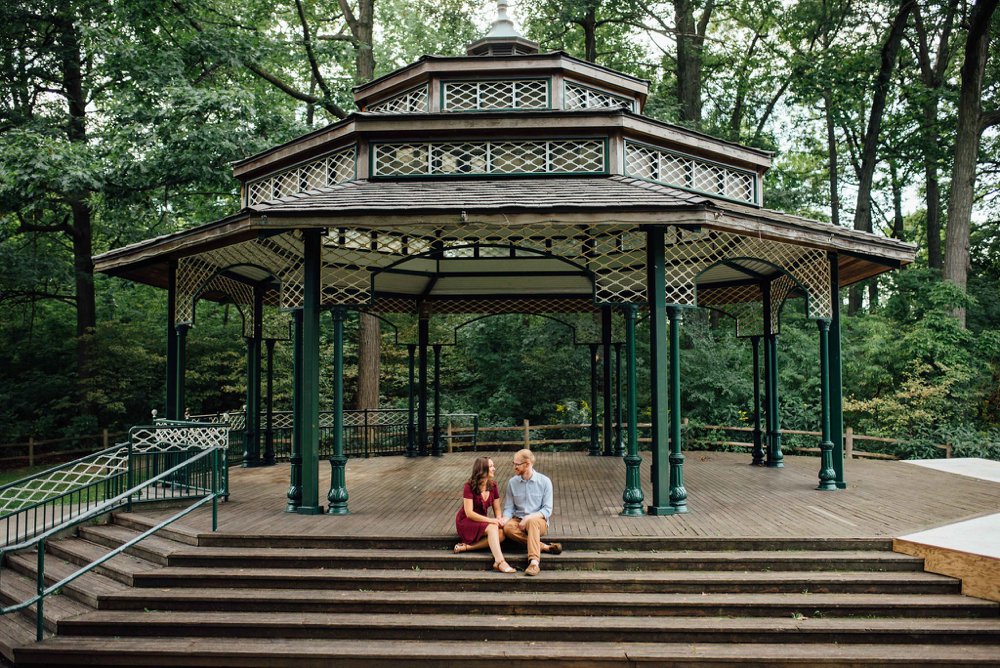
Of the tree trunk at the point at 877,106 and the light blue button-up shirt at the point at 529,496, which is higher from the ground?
the tree trunk at the point at 877,106

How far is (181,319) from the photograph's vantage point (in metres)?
10.7

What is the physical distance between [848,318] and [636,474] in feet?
53.7

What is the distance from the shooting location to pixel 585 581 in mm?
6395

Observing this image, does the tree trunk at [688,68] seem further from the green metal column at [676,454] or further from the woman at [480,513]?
the woman at [480,513]

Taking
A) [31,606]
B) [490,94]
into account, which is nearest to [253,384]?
[31,606]

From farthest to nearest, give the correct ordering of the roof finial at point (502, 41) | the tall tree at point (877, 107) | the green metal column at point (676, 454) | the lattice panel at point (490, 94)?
the tall tree at point (877, 107)
the roof finial at point (502, 41)
the lattice panel at point (490, 94)
the green metal column at point (676, 454)

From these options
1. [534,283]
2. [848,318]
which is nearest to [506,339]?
[534,283]

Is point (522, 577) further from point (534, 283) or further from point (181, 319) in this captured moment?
point (534, 283)

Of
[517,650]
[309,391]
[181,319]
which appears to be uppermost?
[181,319]

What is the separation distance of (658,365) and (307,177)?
590cm

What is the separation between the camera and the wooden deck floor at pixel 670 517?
24.3 ft

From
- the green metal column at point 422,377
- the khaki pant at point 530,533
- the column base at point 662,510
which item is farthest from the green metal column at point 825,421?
the green metal column at point 422,377

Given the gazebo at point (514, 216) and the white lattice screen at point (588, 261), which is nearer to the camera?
the gazebo at point (514, 216)

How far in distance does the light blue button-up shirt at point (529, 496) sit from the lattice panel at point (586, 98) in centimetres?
626
